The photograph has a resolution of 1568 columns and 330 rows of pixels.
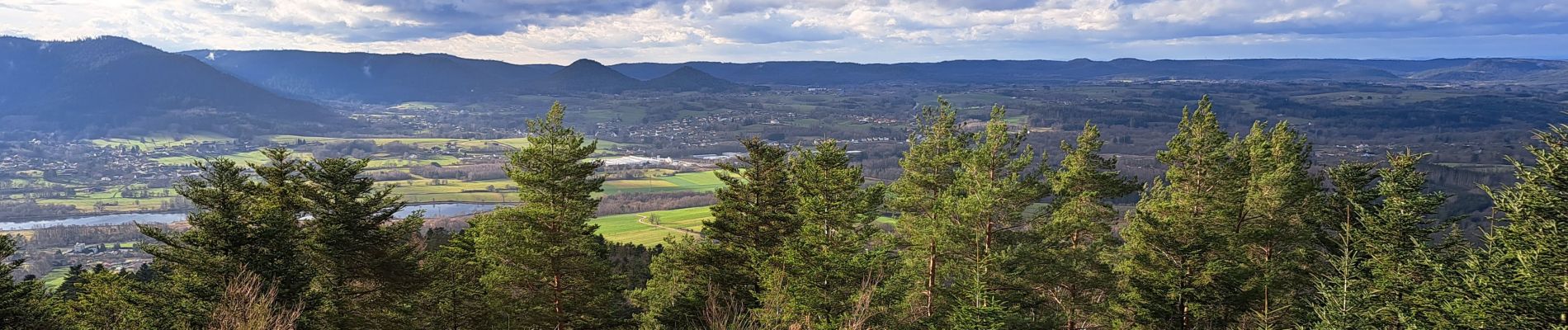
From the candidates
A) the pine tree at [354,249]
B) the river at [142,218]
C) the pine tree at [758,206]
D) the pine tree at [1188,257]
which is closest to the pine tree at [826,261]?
the pine tree at [758,206]

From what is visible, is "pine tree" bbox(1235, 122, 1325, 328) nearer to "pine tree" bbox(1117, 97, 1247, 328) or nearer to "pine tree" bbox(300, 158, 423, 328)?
"pine tree" bbox(1117, 97, 1247, 328)

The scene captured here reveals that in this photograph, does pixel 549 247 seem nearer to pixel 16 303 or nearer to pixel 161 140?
pixel 16 303

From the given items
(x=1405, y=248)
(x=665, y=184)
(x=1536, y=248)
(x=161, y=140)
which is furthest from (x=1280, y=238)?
(x=161, y=140)

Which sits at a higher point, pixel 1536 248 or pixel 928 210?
pixel 1536 248

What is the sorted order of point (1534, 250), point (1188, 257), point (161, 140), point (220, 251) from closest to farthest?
1. point (1534, 250)
2. point (220, 251)
3. point (1188, 257)
4. point (161, 140)

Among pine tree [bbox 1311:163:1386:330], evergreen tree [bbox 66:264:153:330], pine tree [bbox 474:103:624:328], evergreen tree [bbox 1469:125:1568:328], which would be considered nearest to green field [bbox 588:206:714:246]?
pine tree [bbox 474:103:624:328]

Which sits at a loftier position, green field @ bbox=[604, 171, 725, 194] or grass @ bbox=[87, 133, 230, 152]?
grass @ bbox=[87, 133, 230, 152]

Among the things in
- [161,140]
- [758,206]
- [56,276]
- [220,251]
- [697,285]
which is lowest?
[56,276]
